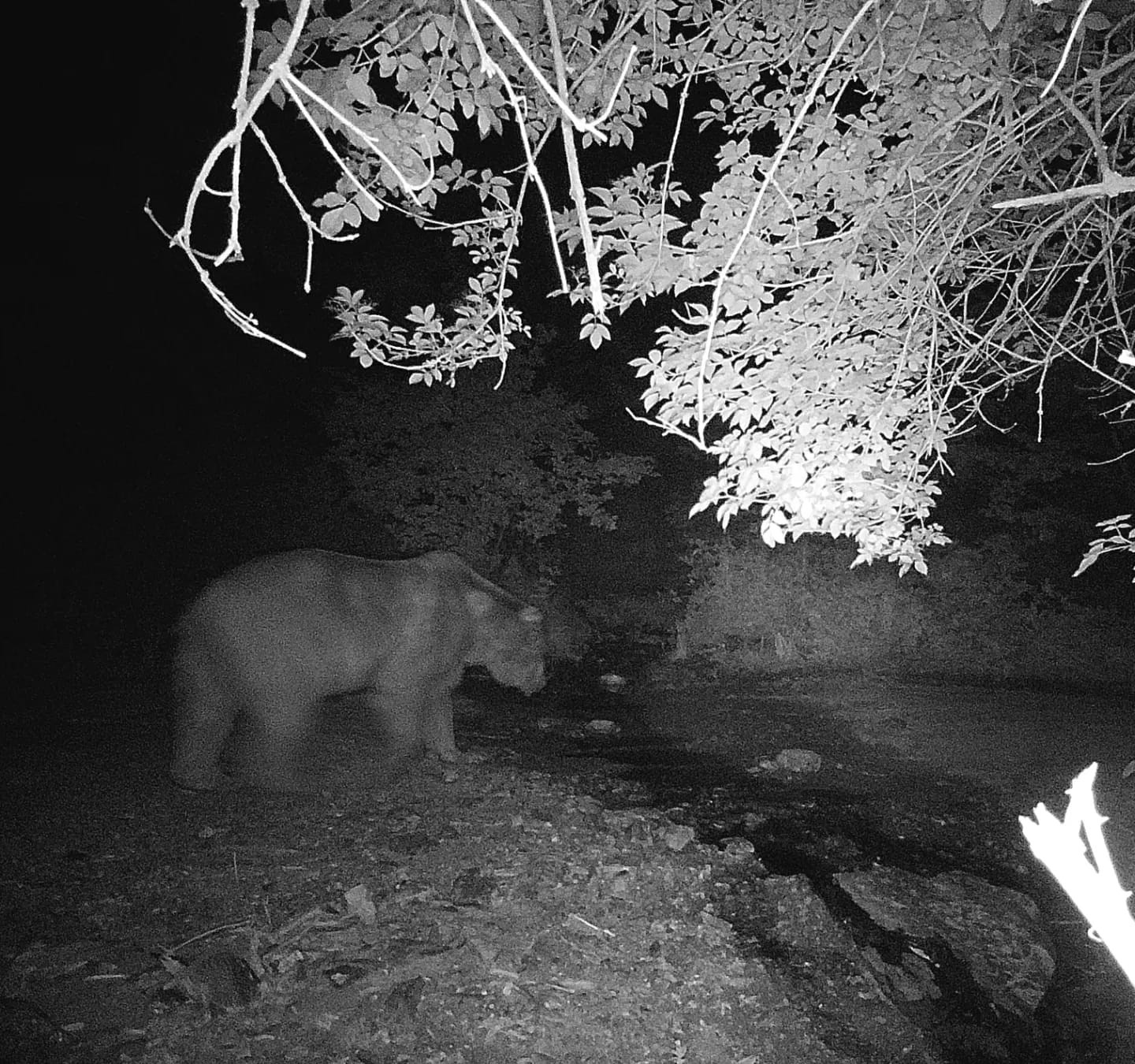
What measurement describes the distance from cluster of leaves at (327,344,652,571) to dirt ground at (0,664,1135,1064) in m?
3.85

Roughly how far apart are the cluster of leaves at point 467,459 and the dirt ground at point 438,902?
12.6ft

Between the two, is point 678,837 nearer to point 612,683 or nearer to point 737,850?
point 737,850

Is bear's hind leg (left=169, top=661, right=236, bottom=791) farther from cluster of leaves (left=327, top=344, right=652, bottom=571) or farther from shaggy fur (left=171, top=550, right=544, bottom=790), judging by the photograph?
cluster of leaves (left=327, top=344, right=652, bottom=571)

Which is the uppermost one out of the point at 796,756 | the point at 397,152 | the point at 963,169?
the point at 963,169

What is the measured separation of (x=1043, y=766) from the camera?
Result: 7711 millimetres

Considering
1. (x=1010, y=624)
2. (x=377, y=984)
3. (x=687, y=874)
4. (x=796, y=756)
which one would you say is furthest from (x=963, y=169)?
(x=1010, y=624)

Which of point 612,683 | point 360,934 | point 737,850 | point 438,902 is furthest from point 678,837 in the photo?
point 612,683

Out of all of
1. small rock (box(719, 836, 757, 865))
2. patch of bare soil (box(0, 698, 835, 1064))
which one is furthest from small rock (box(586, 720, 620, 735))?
A: small rock (box(719, 836, 757, 865))

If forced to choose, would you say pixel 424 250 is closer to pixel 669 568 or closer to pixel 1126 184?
pixel 669 568

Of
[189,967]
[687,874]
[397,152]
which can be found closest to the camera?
[397,152]

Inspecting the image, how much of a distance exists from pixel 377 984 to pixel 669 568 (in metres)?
12.3

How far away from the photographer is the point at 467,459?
11.0 m

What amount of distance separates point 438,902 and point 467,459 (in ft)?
23.3

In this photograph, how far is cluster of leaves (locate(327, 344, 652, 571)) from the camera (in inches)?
425
